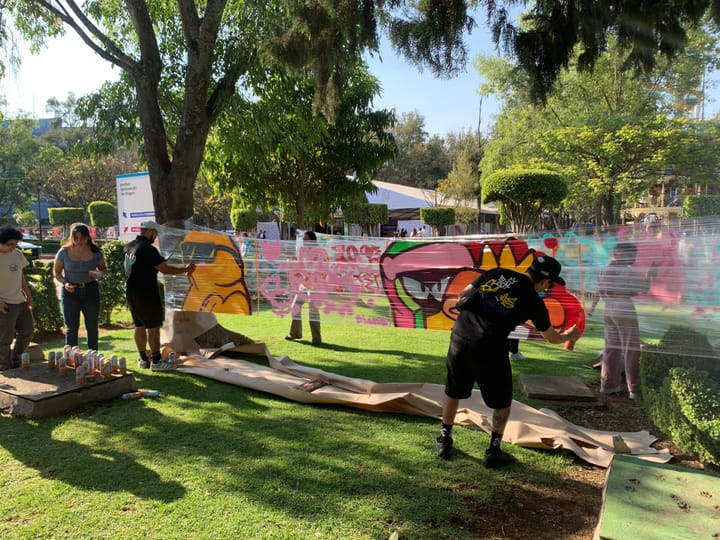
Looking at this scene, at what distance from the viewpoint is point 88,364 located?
461 centimetres

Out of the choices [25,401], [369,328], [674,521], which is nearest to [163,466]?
[25,401]

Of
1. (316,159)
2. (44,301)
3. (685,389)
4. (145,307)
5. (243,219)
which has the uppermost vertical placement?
(316,159)

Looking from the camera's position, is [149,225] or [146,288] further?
[149,225]

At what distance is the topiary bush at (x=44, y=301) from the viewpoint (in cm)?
741

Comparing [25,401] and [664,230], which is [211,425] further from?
[664,230]

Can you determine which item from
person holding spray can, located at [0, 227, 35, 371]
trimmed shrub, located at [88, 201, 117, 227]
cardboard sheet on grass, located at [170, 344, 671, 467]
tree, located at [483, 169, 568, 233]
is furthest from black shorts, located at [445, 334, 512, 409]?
trimmed shrub, located at [88, 201, 117, 227]

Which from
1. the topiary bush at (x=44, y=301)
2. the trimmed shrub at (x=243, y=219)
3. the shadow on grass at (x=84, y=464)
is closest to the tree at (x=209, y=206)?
the trimmed shrub at (x=243, y=219)

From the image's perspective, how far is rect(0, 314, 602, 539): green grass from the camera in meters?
2.69

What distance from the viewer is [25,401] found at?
4152 millimetres

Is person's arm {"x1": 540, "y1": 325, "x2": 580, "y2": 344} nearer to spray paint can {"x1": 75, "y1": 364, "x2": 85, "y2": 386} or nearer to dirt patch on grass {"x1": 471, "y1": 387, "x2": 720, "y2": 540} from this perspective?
dirt patch on grass {"x1": 471, "y1": 387, "x2": 720, "y2": 540}

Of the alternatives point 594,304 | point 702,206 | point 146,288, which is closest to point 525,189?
point 702,206

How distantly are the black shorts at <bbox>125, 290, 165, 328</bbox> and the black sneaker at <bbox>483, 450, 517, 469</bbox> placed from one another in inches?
157

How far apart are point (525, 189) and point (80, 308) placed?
13312 mm

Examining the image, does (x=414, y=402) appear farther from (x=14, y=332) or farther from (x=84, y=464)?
(x=14, y=332)
